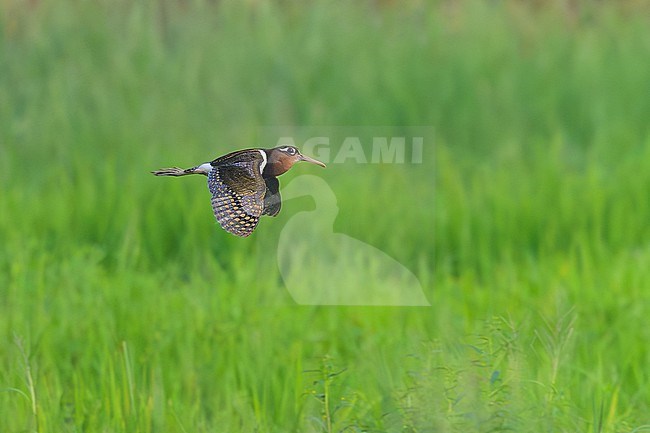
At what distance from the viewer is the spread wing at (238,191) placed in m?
2.02

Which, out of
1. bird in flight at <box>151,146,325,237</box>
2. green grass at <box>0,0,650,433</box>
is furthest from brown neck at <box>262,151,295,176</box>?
green grass at <box>0,0,650,433</box>

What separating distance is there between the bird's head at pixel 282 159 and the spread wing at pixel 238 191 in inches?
0.9

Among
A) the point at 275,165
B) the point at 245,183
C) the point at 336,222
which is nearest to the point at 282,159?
the point at 275,165

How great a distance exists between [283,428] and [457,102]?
309cm

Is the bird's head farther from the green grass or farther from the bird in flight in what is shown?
the green grass

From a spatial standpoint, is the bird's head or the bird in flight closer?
the bird in flight

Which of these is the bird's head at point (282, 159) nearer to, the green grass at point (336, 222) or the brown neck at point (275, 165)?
the brown neck at point (275, 165)

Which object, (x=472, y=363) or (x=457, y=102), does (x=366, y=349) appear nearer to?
(x=472, y=363)

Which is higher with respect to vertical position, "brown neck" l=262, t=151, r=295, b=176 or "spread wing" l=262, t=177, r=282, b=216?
"brown neck" l=262, t=151, r=295, b=176

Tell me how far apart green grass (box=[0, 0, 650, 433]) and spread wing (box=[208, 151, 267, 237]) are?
812 mm

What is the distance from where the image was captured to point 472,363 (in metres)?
2.90

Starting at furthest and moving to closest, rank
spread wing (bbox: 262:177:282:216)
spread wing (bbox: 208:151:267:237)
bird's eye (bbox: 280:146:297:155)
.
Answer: bird's eye (bbox: 280:146:297:155), spread wing (bbox: 262:177:282:216), spread wing (bbox: 208:151:267:237)

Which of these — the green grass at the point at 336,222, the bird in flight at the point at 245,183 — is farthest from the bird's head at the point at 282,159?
the green grass at the point at 336,222

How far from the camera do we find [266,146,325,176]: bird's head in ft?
7.22
